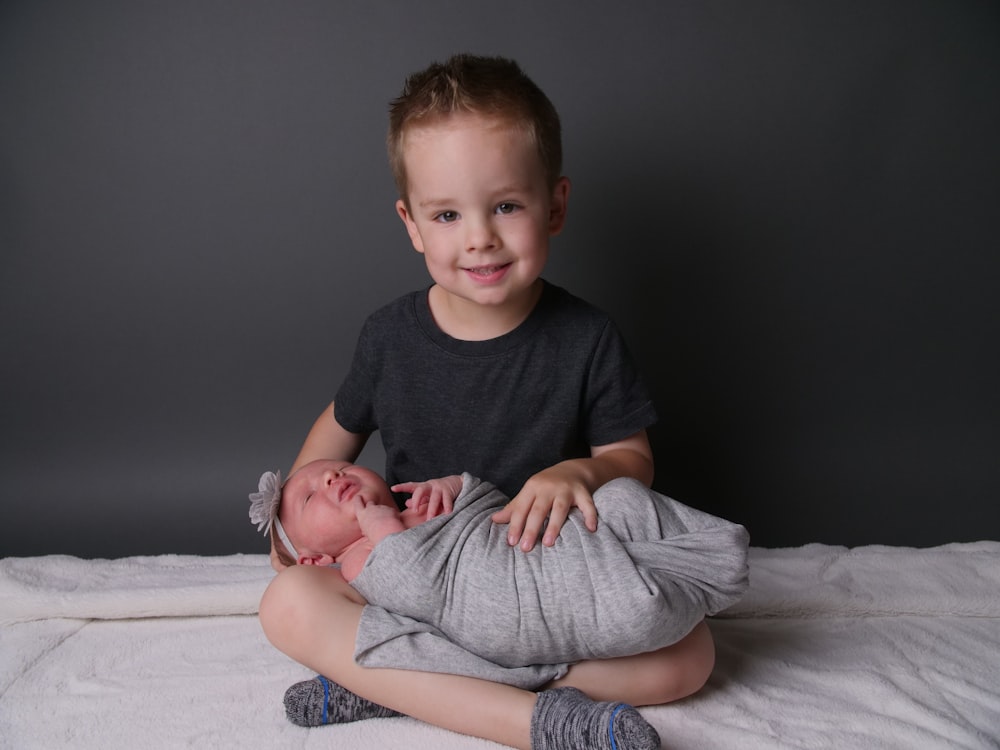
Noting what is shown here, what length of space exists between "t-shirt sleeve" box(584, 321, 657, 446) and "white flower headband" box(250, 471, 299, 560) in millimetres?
544

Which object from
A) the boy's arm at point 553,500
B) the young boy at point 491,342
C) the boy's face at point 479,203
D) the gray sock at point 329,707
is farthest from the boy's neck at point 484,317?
the gray sock at point 329,707

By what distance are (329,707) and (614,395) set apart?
682mm

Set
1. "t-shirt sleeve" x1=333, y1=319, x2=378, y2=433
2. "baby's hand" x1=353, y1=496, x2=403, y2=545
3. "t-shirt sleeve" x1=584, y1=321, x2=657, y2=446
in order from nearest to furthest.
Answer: "baby's hand" x1=353, y1=496, x2=403, y2=545, "t-shirt sleeve" x1=584, y1=321, x2=657, y2=446, "t-shirt sleeve" x1=333, y1=319, x2=378, y2=433

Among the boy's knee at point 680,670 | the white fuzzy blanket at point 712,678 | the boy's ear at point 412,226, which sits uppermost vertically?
the boy's ear at point 412,226

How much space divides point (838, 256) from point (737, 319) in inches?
11.2

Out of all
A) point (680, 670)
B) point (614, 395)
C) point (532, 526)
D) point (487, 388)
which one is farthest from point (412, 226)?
point (680, 670)

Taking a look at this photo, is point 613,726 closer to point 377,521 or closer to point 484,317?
point 377,521

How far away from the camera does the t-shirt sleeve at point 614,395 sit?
1.65 metres

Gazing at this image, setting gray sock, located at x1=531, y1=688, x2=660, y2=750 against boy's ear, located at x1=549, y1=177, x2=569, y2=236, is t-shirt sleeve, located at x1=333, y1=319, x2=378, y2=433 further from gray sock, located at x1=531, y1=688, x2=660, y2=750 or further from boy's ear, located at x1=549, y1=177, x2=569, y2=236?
gray sock, located at x1=531, y1=688, x2=660, y2=750

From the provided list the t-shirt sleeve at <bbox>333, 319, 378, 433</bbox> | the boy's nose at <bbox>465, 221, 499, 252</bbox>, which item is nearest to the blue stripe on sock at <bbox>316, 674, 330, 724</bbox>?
the t-shirt sleeve at <bbox>333, 319, 378, 433</bbox>

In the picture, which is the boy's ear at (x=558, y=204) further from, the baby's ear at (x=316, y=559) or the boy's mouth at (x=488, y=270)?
the baby's ear at (x=316, y=559)

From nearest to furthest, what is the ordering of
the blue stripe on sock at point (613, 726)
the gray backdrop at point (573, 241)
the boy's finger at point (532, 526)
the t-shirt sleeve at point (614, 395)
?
the blue stripe on sock at point (613, 726) → the boy's finger at point (532, 526) → the t-shirt sleeve at point (614, 395) → the gray backdrop at point (573, 241)

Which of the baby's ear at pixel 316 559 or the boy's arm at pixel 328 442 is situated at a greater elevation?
the boy's arm at pixel 328 442

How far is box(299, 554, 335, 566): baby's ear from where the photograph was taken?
155 cm
